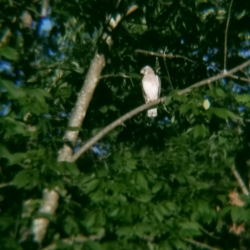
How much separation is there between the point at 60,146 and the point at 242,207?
1338 mm

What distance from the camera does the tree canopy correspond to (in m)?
4.15

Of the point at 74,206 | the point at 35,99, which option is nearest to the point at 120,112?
the point at 74,206

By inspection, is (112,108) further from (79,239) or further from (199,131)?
(79,239)

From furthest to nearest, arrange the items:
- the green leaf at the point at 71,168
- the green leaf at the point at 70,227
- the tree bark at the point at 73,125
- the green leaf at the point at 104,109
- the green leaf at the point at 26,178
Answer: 1. the green leaf at the point at 104,109
2. the tree bark at the point at 73,125
3. the green leaf at the point at 70,227
4. the green leaf at the point at 71,168
5. the green leaf at the point at 26,178

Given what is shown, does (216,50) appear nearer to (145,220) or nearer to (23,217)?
(145,220)

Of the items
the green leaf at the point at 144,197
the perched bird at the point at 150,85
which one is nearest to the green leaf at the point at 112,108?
the perched bird at the point at 150,85

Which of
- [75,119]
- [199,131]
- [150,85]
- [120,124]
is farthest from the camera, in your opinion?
[150,85]

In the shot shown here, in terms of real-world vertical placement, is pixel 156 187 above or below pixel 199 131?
below

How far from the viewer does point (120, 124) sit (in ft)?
16.6

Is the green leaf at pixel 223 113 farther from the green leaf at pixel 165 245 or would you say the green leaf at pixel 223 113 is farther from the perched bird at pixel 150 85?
the perched bird at pixel 150 85

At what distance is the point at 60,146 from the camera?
4.72m

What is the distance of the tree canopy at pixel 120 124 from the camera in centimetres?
415

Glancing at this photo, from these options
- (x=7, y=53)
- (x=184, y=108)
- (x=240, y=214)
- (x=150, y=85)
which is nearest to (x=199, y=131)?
(x=184, y=108)

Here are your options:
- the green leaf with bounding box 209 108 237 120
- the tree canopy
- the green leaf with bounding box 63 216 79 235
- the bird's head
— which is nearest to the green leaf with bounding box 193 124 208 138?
the tree canopy
